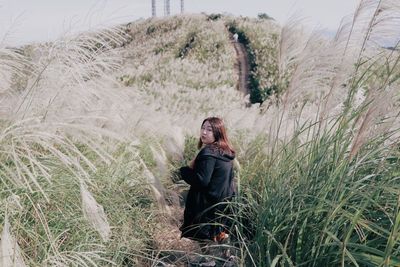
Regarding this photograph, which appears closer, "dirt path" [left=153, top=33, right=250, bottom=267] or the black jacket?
"dirt path" [left=153, top=33, right=250, bottom=267]

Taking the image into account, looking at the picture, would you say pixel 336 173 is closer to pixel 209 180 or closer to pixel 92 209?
pixel 92 209

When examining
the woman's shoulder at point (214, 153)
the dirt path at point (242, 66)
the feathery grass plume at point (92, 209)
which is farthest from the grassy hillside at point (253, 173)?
the dirt path at point (242, 66)

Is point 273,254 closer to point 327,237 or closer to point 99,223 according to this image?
point 327,237

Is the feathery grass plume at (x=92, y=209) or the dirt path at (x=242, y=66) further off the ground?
the feathery grass plume at (x=92, y=209)

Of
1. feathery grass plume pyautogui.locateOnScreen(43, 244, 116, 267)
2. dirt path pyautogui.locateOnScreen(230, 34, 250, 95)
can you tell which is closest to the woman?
feathery grass plume pyautogui.locateOnScreen(43, 244, 116, 267)

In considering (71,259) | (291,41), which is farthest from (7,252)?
(291,41)

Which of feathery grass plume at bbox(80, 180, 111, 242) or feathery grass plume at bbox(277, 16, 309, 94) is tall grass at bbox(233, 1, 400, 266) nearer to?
feathery grass plume at bbox(277, 16, 309, 94)

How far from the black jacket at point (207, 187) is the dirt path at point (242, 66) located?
16907 millimetres

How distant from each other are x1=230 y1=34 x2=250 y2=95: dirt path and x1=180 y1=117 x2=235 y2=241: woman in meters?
16.9

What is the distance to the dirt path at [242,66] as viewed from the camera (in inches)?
904

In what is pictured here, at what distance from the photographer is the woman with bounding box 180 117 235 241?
13.7 feet

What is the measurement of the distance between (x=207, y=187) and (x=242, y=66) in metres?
23.5

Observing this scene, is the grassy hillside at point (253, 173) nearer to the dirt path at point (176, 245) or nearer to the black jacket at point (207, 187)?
the dirt path at point (176, 245)

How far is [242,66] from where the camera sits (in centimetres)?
2733
